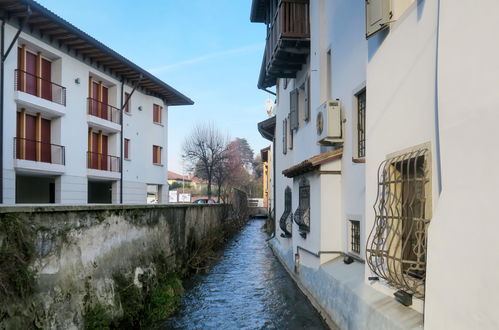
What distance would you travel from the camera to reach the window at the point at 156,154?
2867cm

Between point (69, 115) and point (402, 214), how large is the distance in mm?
17705

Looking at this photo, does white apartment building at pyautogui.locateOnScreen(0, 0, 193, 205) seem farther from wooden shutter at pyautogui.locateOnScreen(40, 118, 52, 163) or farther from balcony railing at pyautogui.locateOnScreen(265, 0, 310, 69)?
balcony railing at pyautogui.locateOnScreen(265, 0, 310, 69)

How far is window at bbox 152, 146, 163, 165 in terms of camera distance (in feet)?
94.1

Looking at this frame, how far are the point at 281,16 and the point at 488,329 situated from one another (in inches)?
380

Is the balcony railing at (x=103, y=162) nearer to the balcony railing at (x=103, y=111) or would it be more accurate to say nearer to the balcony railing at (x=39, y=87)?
the balcony railing at (x=103, y=111)

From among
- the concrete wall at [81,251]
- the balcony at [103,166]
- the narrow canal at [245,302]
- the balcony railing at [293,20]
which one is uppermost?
the balcony railing at [293,20]

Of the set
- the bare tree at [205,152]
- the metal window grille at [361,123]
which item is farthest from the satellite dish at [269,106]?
the metal window grille at [361,123]

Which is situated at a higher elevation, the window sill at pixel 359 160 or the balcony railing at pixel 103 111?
the balcony railing at pixel 103 111

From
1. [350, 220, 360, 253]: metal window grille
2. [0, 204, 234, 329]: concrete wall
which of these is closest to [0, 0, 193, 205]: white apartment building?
[0, 204, 234, 329]: concrete wall

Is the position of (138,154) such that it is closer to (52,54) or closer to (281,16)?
(52,54)

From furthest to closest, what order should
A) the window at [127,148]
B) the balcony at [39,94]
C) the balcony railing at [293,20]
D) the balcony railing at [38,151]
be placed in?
the window at [127,148] < the balcony railing at [38,151] < the balcony at [39,94] < the balcony railing at [293,20]

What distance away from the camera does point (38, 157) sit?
18234mm

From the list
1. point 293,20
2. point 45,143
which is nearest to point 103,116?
point 45,143

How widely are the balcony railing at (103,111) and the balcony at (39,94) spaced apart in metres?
2.30
